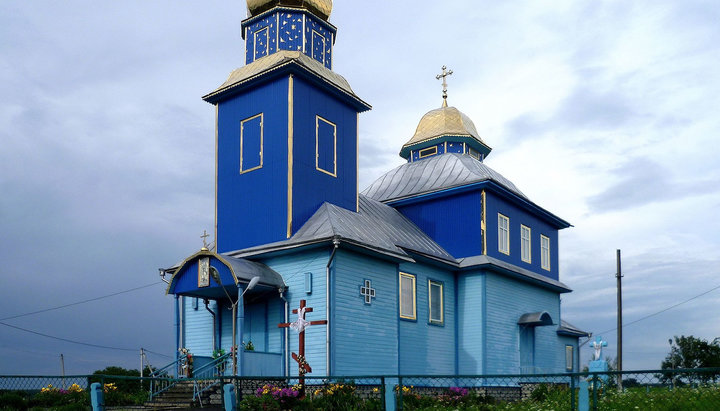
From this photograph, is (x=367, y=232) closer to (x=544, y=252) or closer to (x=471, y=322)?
(x=471, y=322)

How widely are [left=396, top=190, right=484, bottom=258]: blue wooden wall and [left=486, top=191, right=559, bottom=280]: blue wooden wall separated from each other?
41 centimetres

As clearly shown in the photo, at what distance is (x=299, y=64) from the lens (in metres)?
19.5

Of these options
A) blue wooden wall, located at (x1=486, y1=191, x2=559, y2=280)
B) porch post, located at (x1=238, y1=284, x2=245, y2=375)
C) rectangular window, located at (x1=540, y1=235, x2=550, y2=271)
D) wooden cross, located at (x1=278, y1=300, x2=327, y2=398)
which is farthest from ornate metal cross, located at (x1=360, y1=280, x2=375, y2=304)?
rectangular window, located at (x1=540, y1=235, x2=550, y2=271)

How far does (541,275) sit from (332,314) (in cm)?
1198

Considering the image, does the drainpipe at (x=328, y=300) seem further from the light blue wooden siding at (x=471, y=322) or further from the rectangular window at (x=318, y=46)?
the rectangular window at (x=318, y=46)

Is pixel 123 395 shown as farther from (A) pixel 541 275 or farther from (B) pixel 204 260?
(A) pixel 541 275

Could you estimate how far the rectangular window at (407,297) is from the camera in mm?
20312

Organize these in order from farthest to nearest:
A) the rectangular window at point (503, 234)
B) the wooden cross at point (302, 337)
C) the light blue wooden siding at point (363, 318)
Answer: the rectangular window at point (503, 234)
the light blue wooden siding at point (363, 318)
the wooden cross at point (302, 337)

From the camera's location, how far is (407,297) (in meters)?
20.5

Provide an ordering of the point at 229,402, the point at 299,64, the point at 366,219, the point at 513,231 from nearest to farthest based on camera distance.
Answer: the point at 229,402 → the point at 299,64 → the point at 366,219 → the point at 513,231

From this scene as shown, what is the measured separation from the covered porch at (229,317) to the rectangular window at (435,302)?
521cm

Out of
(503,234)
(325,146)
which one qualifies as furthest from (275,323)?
(503,234)

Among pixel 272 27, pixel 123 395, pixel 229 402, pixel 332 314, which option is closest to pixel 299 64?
pixel 272 27

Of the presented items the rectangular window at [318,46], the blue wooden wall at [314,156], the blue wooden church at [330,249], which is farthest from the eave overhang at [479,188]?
the rectangular window at [318,46]
